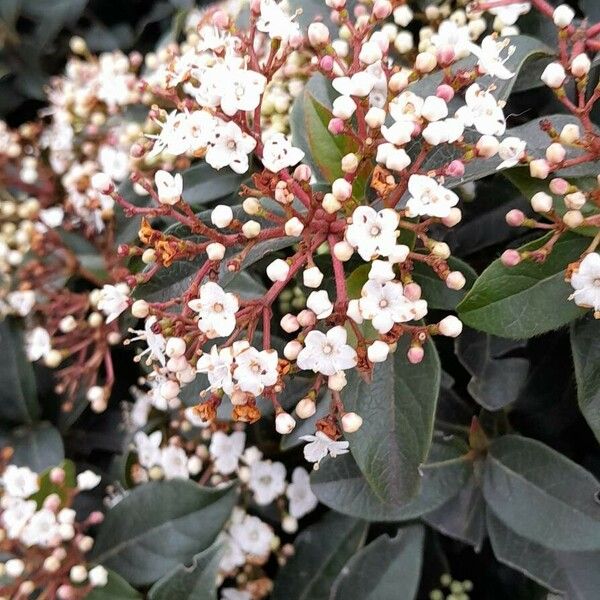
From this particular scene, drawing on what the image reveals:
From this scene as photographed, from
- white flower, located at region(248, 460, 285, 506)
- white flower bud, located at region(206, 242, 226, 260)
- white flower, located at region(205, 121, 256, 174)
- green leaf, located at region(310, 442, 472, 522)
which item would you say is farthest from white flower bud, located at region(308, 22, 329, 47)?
white flower, located at region(248, 460, 285, 506)

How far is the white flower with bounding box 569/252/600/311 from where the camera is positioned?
2.10ft

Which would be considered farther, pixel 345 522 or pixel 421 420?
pixel 345 522

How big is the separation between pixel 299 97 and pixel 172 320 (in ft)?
1.36

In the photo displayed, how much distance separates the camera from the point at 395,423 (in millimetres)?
771

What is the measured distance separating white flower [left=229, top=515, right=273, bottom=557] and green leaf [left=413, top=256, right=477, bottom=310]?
52cm

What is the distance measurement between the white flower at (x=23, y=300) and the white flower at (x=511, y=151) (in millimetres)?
847

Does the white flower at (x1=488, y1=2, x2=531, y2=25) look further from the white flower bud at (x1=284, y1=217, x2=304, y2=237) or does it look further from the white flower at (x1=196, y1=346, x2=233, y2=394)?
the white flower at (x1=196, y1=346, x2=233, y2=394)

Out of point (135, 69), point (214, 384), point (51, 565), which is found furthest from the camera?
point (135, 69)

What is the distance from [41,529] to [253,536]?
1.08 feet

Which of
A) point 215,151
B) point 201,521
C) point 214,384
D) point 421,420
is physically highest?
point 215,151

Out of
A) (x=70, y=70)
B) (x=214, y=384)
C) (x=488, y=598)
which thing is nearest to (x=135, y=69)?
(x=70, y=70)

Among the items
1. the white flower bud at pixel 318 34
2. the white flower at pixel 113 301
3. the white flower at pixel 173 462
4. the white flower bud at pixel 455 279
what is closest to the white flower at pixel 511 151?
the white flower bud at pixel 455 279

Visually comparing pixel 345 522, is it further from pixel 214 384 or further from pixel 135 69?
pixel 135 69

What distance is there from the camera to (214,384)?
688mm
